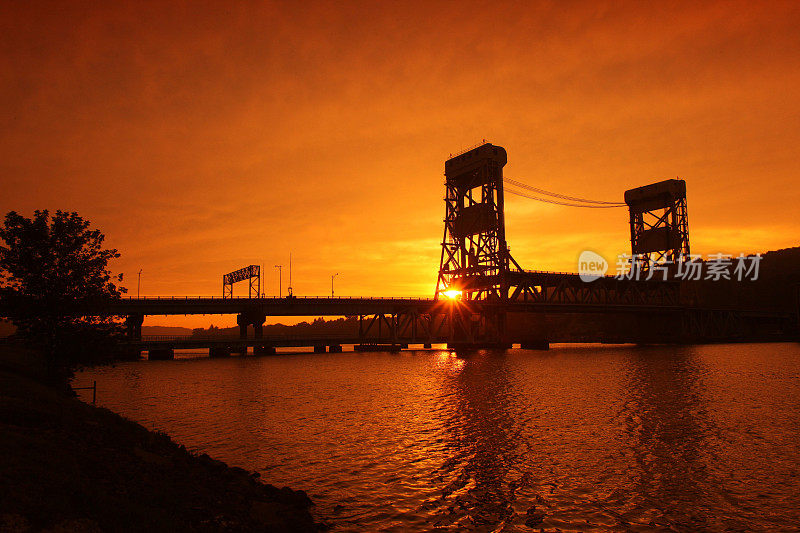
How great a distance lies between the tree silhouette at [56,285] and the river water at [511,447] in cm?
539

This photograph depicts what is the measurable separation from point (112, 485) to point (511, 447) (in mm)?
15159

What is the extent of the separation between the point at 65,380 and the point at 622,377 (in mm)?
45280

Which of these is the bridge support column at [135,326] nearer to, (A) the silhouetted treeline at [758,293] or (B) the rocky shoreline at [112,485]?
(B) the rocky shoreline at [112,485]

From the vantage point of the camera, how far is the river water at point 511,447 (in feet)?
47.3

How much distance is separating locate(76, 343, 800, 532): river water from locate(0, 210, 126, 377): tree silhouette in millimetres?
5386

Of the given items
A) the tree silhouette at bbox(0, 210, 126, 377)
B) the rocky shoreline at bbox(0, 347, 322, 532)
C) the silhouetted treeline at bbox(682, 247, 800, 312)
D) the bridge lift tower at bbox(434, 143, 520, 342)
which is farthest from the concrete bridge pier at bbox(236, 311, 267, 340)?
the silhouetted treeline at bbox(682, 247, 800, 312)

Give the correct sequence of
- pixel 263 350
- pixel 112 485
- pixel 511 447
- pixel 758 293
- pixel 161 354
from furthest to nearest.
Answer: pixel 758 293
pixel 263 350
pixel 161 354
pixel 511 447
pixel 112 485

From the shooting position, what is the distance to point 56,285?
25.3 meters

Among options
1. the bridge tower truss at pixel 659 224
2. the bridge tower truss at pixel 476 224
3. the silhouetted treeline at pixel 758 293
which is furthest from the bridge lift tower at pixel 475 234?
the silhouetted treeline at pixel 758 293

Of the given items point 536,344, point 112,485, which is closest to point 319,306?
point 536,344

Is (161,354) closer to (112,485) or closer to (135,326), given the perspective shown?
(135,326)

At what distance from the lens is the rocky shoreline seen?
9570mm

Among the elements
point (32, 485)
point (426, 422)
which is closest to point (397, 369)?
point (426, 422)

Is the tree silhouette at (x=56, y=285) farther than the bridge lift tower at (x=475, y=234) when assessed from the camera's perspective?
No
